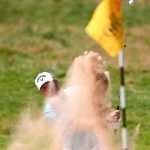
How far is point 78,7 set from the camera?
29.9 m

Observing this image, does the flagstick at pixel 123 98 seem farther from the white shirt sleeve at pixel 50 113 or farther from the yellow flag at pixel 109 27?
the white shirt sleeve at pixel 50 113

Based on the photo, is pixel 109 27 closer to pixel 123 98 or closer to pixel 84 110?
pixel 123 98

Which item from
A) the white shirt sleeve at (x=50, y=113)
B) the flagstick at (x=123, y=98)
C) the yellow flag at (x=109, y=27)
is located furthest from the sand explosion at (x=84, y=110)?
the yellow flag at (x=109, y=27)

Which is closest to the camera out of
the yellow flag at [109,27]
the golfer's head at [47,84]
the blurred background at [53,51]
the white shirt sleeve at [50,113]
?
the yellow flag at [109,27]

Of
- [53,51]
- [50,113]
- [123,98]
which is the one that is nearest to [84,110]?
[50,113]

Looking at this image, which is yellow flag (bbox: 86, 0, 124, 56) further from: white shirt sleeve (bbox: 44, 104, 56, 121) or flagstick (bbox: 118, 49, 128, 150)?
white shirt sleeve (bbox: 44, 104, 56, 121)

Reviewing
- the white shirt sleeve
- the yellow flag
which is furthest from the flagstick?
the white shirt sleeve

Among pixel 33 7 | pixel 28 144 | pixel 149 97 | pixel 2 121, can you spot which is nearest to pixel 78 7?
pixel 33 7

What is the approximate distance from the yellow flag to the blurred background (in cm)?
351

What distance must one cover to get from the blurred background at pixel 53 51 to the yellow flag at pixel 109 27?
351cm

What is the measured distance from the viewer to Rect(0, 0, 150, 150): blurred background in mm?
14430

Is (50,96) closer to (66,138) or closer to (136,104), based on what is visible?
(66,138)

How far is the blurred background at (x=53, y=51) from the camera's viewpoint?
1443 centimetres

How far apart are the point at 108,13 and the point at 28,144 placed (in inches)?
86.0
